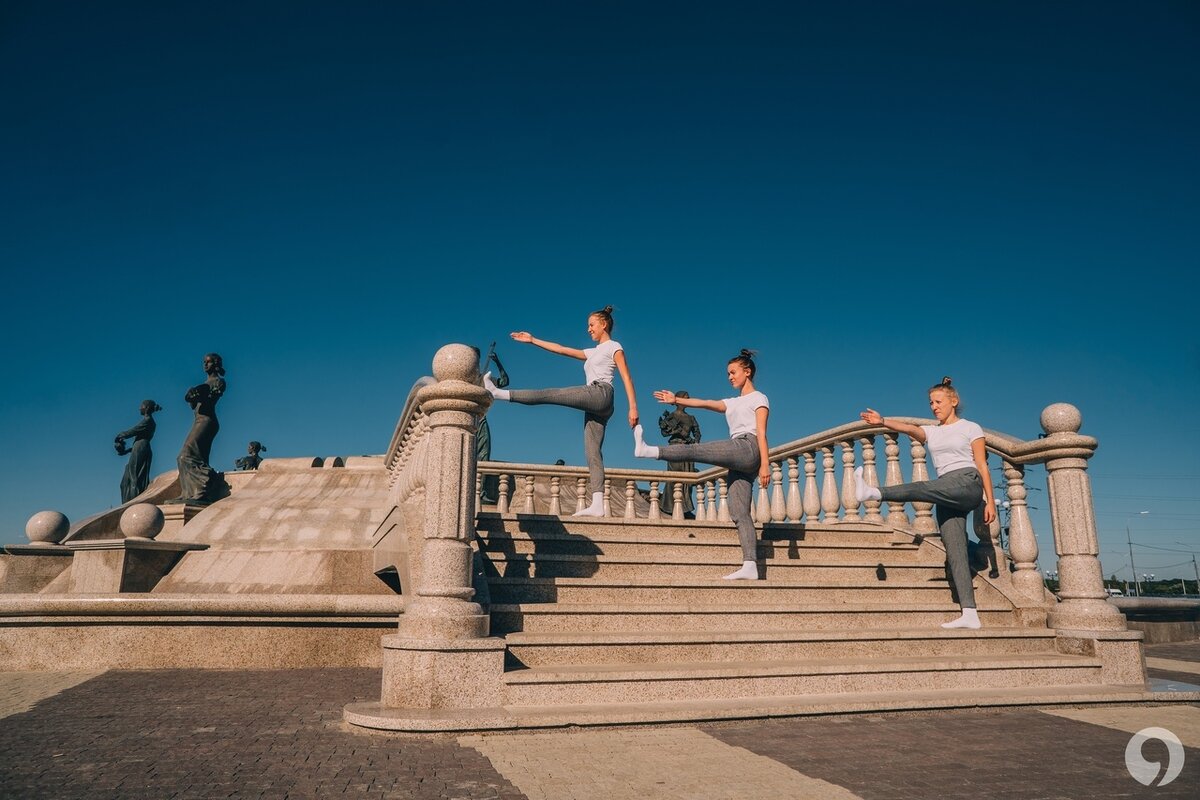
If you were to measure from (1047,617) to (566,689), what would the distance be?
4.51 m

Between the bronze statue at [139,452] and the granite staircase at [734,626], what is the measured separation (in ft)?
37.2

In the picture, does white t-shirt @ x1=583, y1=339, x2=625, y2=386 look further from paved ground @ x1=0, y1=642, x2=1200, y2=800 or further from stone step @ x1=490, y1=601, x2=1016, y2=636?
paved ground @ x1=0, y1=642, x2=1200, y2=800

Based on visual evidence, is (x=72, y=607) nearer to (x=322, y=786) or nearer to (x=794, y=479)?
(x=322, y=786)

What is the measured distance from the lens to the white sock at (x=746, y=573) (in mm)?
6074

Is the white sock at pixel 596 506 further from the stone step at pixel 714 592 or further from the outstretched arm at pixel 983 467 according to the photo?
the outstretched arm at pixel 983 467

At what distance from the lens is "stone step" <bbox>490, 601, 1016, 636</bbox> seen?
513 centimetres

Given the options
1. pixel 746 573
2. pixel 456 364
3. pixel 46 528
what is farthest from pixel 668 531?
pixel 46 528

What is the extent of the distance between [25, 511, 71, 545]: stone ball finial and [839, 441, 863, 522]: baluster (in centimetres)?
984

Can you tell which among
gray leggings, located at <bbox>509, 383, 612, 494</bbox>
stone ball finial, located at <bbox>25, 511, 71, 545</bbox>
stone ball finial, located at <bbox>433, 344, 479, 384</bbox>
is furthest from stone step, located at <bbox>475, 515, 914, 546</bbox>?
stone ball finial, located at <bbox>25, 511, 71, 545</bbox>

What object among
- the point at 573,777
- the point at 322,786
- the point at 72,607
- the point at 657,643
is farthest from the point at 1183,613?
the point at 72,607

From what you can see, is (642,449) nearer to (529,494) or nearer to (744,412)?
(744,412)

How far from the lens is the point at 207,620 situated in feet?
21.8

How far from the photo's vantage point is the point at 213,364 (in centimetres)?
1296

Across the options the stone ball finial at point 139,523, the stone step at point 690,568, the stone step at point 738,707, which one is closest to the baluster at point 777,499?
the stone step at point 690,568
